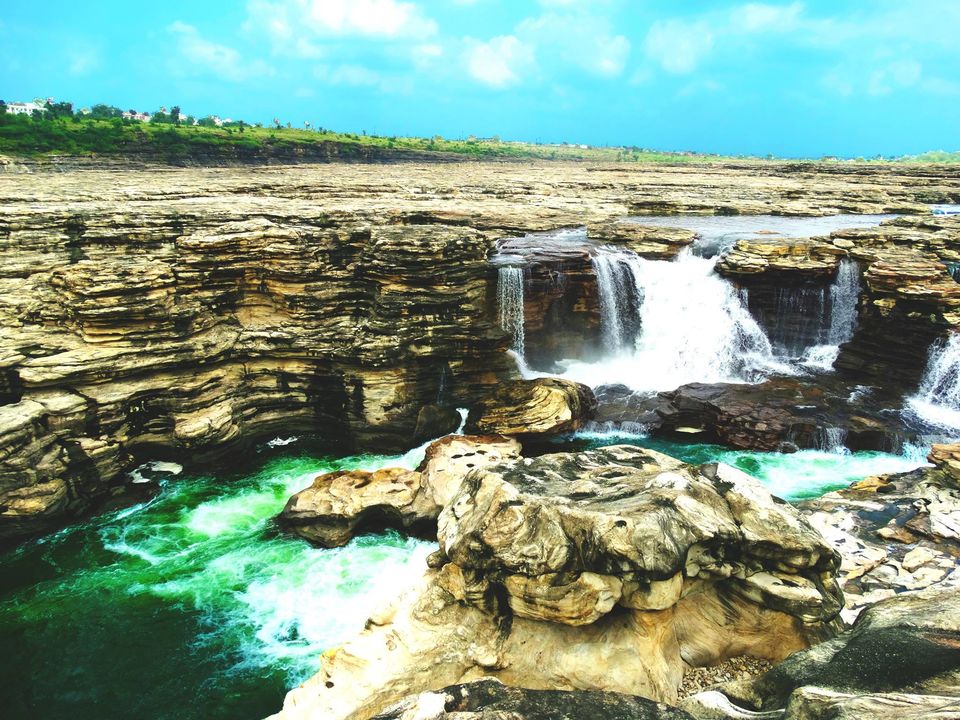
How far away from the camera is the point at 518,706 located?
5.39 metres

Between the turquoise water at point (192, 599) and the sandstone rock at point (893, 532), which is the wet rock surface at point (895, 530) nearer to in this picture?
the sandstone rock at point (893, 532)

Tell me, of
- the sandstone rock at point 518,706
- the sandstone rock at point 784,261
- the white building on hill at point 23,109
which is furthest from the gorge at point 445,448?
the white building on hill at point 23,109

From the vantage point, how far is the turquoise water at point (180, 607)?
31.4ft

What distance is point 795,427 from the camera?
1616 centimetres

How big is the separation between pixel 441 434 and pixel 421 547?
16.5 feet

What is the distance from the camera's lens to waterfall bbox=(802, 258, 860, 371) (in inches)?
768

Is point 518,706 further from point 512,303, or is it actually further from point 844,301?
point 844,301

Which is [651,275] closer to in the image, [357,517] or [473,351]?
[473,351]

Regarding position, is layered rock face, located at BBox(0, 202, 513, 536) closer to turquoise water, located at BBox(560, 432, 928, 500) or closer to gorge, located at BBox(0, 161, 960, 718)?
gorge, located at BBox(0, 161, 960, 718)

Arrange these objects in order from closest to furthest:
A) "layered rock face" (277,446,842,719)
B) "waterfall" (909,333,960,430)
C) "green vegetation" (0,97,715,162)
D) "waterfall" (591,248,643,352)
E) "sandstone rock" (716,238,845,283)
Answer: "layered rock face" (277,446,842,719) → "waterfall" (909,333,960,430) → "sandstone rock" (716,238,845,283) → "waterfall" (591,248,643,352) → "green vegetation" (0,97,715,162)

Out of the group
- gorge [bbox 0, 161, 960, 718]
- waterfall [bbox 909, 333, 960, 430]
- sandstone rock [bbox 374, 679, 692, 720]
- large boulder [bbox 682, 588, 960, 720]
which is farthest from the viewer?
waterfall [bbox 909, 333, 960, 430]

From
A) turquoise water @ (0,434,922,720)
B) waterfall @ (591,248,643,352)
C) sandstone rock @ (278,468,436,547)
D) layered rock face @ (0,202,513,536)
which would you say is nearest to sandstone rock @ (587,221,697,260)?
waterfall @ (591,248,643,352)

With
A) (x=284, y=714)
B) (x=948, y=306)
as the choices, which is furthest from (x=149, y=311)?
(x=948, y=306)

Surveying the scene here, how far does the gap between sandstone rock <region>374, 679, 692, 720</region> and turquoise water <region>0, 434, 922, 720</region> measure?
4.90 metres
